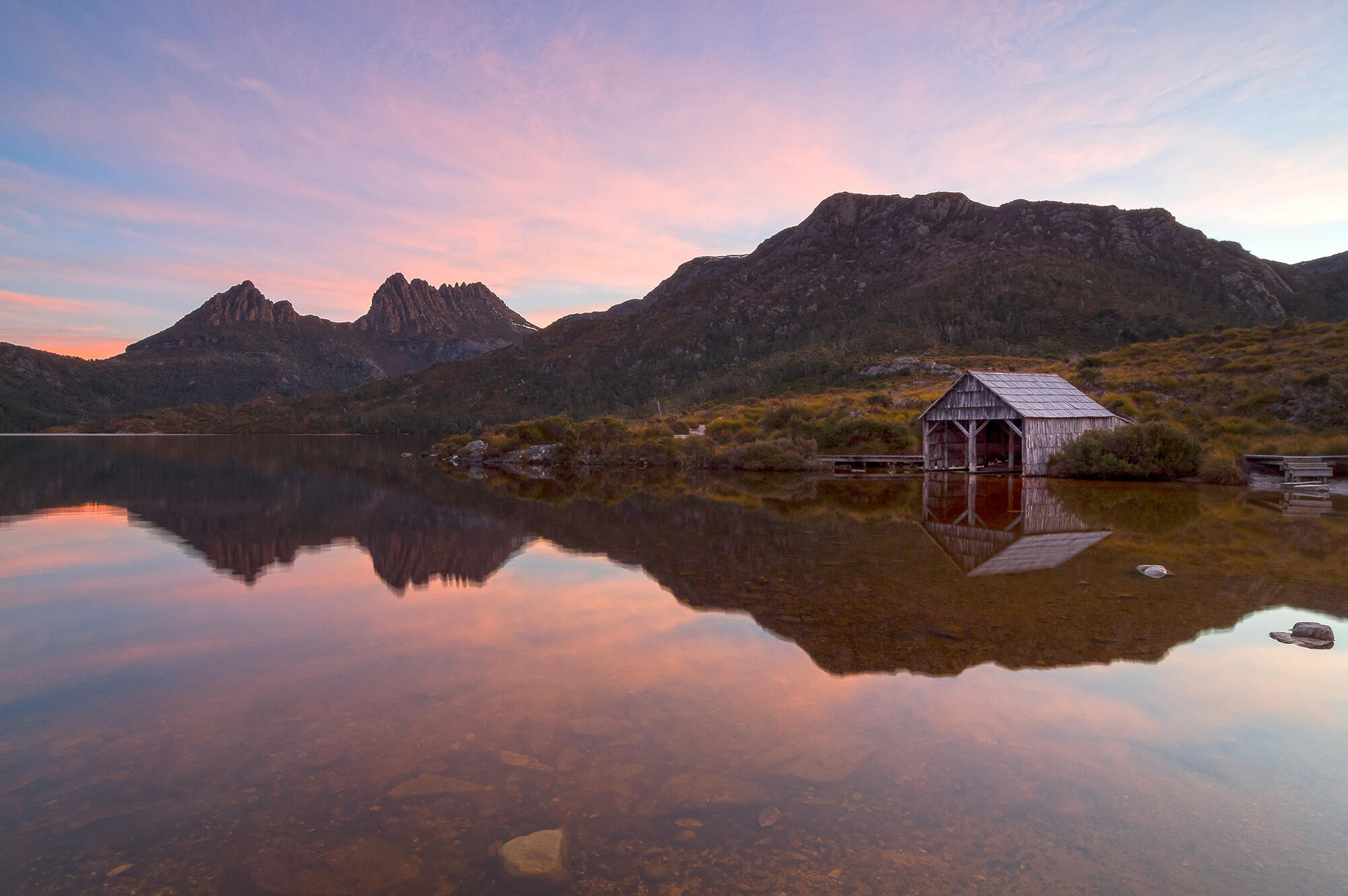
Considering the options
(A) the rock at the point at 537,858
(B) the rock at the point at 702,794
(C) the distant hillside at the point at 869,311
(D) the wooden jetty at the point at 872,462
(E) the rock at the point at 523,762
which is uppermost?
(C) the distant hillside at the point at 869,311

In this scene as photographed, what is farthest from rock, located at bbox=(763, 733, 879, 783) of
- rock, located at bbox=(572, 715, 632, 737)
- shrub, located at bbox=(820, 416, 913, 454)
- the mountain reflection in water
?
shrub, located at bbox=(820, 416, 913, 454)

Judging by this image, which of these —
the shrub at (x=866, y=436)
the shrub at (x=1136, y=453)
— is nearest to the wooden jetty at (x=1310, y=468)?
the shrub at (x=1136, y=453)

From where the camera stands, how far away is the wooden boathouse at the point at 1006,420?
32.0 metres

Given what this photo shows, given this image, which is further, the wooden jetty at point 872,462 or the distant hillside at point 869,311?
the distant hillside at point 869,311

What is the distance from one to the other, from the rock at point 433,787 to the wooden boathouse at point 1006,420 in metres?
31.5

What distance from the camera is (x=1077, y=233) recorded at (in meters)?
104

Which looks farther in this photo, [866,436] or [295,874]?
[866,436]

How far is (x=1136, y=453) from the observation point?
29266 millimetres

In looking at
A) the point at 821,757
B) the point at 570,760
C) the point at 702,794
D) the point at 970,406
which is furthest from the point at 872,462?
the point at 702,794

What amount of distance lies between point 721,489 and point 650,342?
101835mm

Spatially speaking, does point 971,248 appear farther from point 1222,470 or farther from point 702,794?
point 702,794

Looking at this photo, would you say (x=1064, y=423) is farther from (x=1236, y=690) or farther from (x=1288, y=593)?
(x=1236, y=690)

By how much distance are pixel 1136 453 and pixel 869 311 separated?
79541 millimetres

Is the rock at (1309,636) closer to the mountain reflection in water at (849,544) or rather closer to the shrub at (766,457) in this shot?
the mountain reflection in water at (849,544)
